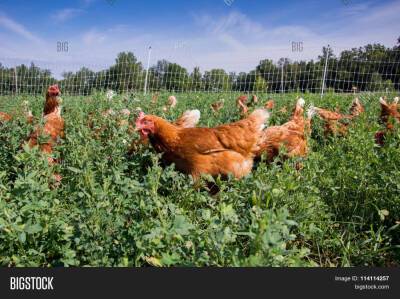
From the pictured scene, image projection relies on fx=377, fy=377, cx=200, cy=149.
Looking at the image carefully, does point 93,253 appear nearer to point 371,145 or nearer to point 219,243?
point 219,243

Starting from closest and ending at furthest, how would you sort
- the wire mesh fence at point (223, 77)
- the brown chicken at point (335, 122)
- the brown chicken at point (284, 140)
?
the brown chicken at point (284, 140) → the brown chicken at point (335, 122) → the wire mesh fence at point (223, 77)

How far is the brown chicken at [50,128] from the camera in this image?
2484 millimetres

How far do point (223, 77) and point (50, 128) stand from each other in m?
5.39

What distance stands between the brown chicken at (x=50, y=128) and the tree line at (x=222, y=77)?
134 inches

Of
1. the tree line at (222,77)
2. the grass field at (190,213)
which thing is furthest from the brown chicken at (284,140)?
the tree line at (222,77)

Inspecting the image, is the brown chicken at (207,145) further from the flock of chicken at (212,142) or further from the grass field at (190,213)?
the grass field at (190,213)

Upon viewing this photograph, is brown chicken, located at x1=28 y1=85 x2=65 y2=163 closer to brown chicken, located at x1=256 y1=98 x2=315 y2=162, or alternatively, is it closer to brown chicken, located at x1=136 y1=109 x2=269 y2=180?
brown chicken, located at x1=136 y1=109 x2=269 y2=180

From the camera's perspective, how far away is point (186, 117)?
327 cm

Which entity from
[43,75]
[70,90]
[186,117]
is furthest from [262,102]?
[43,75]

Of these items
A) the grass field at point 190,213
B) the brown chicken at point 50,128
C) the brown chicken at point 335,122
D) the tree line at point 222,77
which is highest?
the tree line at point 222,77

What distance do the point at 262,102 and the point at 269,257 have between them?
10.4ft

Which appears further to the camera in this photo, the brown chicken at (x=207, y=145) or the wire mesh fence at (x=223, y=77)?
the wire mesh fence at (x=223, y=77)

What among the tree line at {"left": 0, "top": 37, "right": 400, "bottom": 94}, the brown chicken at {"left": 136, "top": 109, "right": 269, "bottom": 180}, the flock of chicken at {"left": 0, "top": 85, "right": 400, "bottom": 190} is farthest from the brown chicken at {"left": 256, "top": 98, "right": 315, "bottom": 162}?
the tree line at {"left": 0, "top": 37, "right": 400, "bottom": 94}

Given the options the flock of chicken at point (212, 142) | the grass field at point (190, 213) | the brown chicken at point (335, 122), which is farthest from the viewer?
the brown chicken at point (335, 122)
